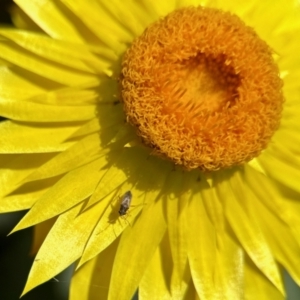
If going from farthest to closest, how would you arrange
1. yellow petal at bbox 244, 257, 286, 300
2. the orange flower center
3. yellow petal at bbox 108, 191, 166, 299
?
yellow petal at bbox 244, 257, 286, 300 → yellow petal at bbox 108, 191, 166, 299 → the orange flower center

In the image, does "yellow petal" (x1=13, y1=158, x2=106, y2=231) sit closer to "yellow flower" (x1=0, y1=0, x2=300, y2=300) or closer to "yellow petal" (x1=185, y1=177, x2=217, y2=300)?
"yellow flower" (x1=0, y1=0, x2=300, y2=300)

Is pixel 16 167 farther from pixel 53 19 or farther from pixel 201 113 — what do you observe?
pixel 201 113

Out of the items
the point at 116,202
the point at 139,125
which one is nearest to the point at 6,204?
the point at 116,202

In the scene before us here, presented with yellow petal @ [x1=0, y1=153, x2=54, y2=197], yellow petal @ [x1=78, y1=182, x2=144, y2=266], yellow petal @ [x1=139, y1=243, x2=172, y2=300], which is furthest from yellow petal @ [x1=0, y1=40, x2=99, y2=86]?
yellow petal @ [x1=139, y1=243, x2=172, y2=300]

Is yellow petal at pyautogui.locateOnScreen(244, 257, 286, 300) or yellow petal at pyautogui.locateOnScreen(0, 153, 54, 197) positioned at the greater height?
yellow petal at pyautogui.locateOnScreen(0, 153, 54, 197)

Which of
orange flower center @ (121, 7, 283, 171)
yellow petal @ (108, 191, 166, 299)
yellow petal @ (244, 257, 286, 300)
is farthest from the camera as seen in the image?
yellow petal @ (244, 257, 286, 300)

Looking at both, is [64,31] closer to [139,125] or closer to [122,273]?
[139,125]

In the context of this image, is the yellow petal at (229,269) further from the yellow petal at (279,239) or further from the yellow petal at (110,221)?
the yellow petal at (110,221)

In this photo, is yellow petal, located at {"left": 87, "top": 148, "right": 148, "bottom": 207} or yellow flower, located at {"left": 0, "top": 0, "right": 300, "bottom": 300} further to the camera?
yellow petal, located at {"left": 87, "top": 148, "right": 148, "bottom": 207}

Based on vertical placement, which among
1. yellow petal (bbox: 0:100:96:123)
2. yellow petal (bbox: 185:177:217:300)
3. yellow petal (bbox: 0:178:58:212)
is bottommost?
yellow petal (bbox: 185:177:217:300)
